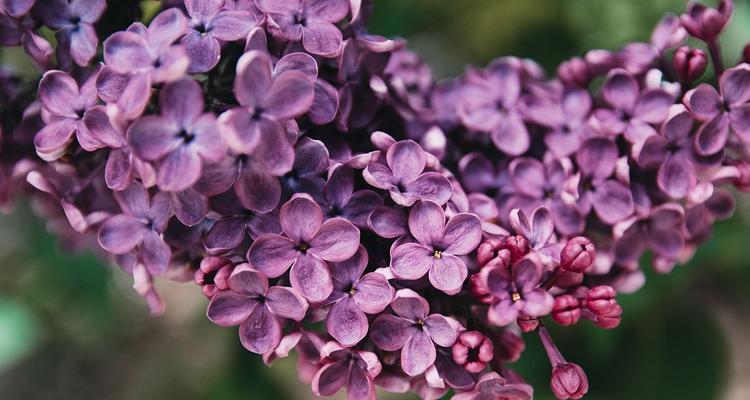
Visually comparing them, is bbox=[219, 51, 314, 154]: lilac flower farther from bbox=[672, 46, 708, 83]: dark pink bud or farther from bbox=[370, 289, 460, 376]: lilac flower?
bbox=[672, 46, 708, 83]: dark pink bud

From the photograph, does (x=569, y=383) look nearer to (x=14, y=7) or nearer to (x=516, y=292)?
(x=516, y=292)

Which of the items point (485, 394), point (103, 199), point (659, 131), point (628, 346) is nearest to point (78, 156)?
point (103, 199)

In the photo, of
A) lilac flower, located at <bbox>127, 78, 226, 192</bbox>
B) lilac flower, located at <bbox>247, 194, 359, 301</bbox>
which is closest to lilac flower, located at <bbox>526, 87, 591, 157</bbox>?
lilac flower, located at <bbox>247, 194, 359, 301</bbox>

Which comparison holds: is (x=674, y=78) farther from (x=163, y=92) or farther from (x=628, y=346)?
(x=628, y=346)

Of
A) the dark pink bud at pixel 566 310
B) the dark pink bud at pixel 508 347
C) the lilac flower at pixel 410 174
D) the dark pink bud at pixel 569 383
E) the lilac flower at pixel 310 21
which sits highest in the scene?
the lilac flower at pixel 310 21

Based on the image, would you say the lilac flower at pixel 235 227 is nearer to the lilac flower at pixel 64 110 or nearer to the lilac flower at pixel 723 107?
the lilac flower at pixel 64 110

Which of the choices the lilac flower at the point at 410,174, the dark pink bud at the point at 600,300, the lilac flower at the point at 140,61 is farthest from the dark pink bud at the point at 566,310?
the lilac flower at the point at 140,61

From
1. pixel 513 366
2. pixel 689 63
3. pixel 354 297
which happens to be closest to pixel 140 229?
pixel 354 297
